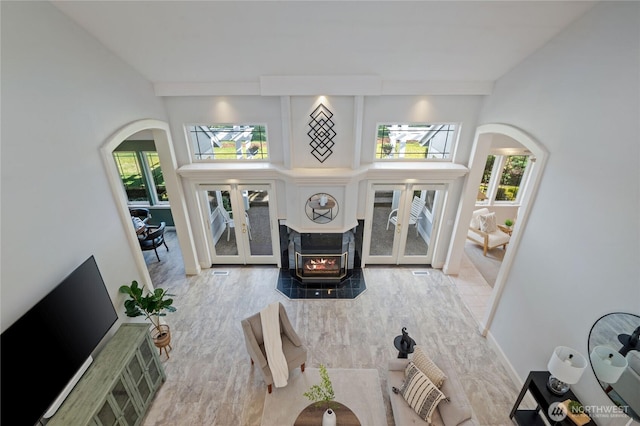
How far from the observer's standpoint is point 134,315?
3.57 m

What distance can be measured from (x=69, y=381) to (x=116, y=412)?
1.84 ft

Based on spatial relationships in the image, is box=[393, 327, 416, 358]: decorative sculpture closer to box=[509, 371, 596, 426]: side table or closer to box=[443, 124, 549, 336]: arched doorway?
box=[509, 371, 596, 426]: side table

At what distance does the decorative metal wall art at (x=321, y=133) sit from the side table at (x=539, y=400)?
164 inches

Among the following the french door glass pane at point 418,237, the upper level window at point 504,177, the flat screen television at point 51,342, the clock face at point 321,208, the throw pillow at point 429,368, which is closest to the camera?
the flat screen television at point 51,342

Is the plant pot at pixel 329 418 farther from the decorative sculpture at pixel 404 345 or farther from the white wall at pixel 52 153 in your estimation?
the white wall at pixel 52 153

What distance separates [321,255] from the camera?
562 cm

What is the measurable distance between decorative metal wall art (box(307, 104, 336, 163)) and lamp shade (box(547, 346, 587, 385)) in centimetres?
403

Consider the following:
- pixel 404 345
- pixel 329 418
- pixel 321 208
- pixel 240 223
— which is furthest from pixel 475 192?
pixel 240 223

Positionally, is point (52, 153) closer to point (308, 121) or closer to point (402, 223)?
point (308, 121)

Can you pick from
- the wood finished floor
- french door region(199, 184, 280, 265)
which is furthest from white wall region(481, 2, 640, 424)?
french door region(199, 184, 280, 265)

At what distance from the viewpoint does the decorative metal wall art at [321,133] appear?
475 cm

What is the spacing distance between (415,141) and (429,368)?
12.7ft

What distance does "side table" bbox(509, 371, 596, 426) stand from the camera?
2852 mm

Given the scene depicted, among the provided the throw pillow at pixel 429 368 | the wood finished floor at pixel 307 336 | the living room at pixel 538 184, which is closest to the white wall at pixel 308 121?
the living room at pixel 538 184
